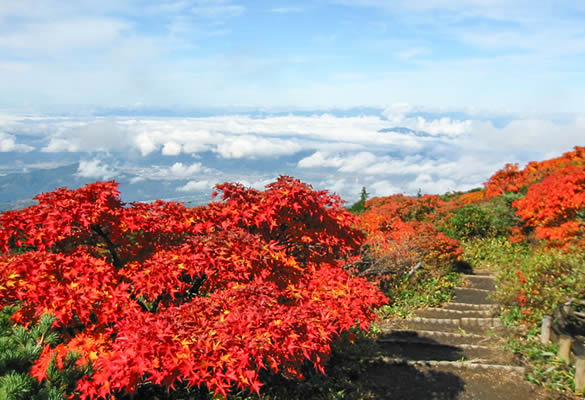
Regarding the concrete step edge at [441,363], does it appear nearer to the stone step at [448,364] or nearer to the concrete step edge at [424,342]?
the stone step at [448,364]

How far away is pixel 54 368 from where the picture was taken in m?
4.45

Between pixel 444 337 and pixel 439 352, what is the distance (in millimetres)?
686

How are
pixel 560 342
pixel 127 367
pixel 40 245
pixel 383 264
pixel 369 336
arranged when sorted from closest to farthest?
1. pixel 127 367
2. pixel 40 245
3. pixel 560 342
4. pixel 369 336
5. pixel 383 264

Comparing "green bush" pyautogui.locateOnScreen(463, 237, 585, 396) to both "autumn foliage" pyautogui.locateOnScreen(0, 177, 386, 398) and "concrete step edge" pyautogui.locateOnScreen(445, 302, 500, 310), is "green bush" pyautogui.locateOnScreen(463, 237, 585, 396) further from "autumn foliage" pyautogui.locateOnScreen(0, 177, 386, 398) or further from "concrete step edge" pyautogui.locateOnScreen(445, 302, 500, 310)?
"autumn foliage" pyautogui.locateOnScreen(0, 177, 386, 398)

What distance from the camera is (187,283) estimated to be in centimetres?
505

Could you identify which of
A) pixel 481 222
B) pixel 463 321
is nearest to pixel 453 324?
pixel 463 321

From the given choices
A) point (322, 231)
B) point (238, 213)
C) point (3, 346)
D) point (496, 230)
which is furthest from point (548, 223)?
point (3, 346)

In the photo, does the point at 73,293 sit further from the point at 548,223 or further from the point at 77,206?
the point at 548,223

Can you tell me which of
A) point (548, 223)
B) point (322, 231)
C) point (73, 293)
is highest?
point (322, 231)

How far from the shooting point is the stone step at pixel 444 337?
1025cm

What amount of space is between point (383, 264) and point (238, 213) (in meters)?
10.00

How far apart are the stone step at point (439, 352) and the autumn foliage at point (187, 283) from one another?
533cm

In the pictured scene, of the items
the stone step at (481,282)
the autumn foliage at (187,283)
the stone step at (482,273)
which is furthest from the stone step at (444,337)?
the stone step at (482,273)

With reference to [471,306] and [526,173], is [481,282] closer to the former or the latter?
[471,306]
